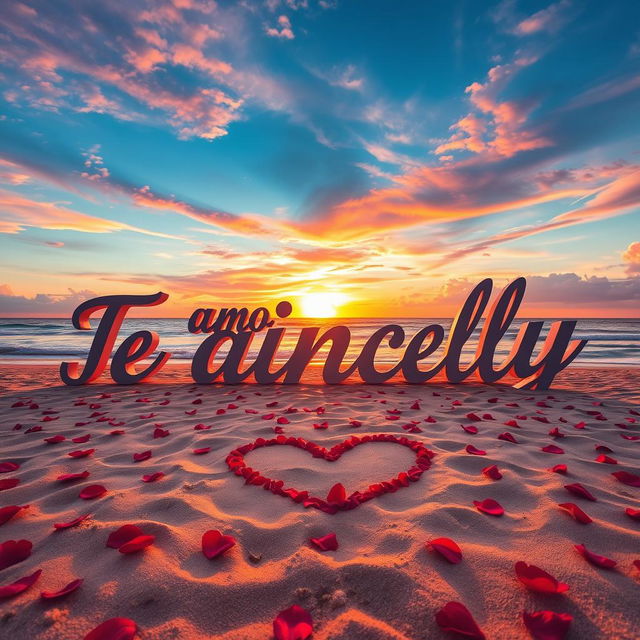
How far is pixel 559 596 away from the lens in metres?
1.71

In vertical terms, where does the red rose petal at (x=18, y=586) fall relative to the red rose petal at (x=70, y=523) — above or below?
above

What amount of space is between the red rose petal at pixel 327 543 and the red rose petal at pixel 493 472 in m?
1.76

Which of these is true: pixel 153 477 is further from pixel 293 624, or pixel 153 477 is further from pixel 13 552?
pixel 293 624

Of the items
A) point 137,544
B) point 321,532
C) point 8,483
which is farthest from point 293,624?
point 8,483

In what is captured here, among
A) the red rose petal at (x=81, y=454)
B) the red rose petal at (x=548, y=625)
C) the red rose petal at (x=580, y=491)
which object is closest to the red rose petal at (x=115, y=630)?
the red rose petal at (x=548, y=625)

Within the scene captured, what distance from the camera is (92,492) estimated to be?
8.99ft

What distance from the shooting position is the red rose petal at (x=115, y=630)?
1.45 meters

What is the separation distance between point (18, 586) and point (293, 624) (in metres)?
1.51

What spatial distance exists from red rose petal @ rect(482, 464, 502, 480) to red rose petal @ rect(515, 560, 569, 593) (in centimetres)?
124

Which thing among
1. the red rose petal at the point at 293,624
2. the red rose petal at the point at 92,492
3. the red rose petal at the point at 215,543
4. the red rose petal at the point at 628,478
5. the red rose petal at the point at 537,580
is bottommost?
the red rose petal at the point at 628,478

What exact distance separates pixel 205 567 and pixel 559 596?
1959 mm

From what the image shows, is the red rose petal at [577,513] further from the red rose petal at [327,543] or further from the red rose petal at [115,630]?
the red rose petal at [115,630]

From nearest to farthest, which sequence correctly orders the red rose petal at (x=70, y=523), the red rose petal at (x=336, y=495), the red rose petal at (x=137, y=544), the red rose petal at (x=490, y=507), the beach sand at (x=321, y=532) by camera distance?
the beach sand at (x=321, y=532)
the red rose petal at (x=137, y=544)
the red rose petal at (x=70, y=523)
the red rose petal at (x=490, y=507)
the red rose petal at (x=336, y=495)

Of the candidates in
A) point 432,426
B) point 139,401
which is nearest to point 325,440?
point 432,426
